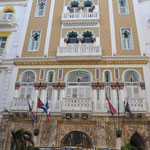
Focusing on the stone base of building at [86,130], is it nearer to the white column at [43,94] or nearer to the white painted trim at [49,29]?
the white column at [43,94]

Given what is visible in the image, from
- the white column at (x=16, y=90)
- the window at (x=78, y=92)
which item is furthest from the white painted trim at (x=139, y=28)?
the white column at (x=16, y=90)

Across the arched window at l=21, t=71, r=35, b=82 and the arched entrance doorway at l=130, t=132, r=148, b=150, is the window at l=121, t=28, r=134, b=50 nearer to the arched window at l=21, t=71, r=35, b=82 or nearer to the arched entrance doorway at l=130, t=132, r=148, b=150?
the arched entrance doorway at l=130, t=132, r=148, b=150

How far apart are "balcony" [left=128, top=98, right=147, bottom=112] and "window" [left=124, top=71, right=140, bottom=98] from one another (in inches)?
30.6

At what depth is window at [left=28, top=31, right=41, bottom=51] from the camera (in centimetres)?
1830

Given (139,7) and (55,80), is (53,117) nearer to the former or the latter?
(55,80)

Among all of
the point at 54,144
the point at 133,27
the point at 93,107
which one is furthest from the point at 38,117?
the point at 133,27

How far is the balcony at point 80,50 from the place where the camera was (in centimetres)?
1686

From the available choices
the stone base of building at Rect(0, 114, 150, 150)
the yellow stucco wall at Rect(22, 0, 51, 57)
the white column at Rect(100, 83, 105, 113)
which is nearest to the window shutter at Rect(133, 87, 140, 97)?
the stone base of building at Rect(0, 114, 150, 150)

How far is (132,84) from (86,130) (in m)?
4.91

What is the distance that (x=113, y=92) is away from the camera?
15.4 metres

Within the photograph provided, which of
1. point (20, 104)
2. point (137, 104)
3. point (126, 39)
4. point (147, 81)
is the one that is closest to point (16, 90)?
point (20, 104)

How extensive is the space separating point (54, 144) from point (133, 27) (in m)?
11.8

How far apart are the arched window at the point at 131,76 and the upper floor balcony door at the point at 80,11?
19.3 ft

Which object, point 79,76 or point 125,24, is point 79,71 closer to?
point 79,76
